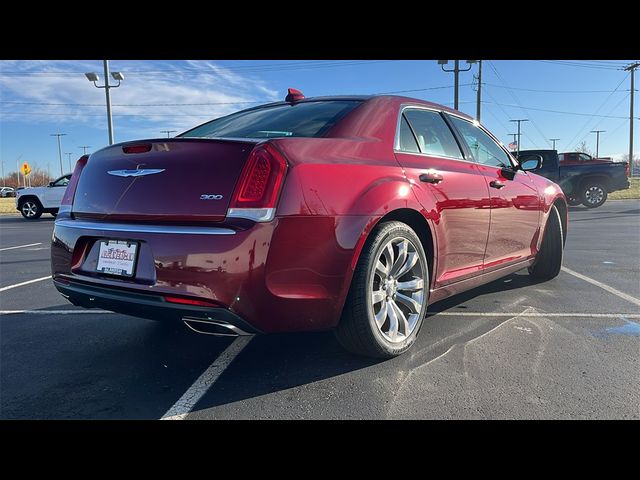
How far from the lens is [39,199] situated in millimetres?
17938

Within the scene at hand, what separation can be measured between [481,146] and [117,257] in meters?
3.05

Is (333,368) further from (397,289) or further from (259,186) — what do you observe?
(259,186)

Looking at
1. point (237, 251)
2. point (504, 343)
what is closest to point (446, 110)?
point (504, 343)

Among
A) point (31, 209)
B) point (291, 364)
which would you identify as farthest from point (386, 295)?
point (31, 209)

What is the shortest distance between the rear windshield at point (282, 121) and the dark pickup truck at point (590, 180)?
14.5 metres

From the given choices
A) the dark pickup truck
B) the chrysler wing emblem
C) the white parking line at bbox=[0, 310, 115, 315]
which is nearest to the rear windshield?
the chrysler wing emblem

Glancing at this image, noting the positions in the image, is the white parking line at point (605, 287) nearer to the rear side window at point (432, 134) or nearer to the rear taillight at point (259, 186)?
the rear side window at point (432, 134)

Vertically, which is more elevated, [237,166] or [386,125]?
[386,125]

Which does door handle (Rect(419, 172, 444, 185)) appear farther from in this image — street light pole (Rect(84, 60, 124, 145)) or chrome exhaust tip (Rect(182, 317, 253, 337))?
street light pole (Rect(84, 60, 124, 145))

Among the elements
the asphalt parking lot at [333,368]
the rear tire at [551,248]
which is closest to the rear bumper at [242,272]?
the asphalt parking lot at [333,368]

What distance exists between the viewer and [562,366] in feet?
8.92
